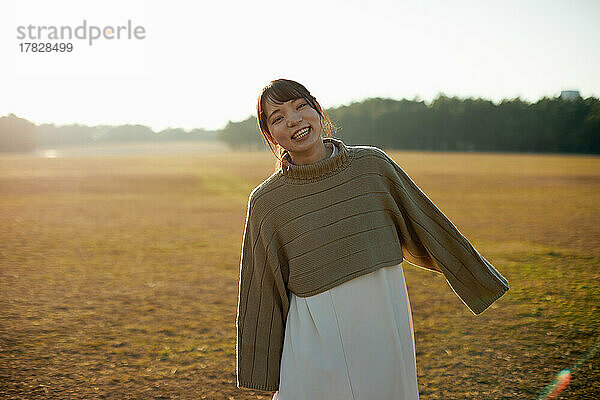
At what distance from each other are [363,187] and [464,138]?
60.6 meters

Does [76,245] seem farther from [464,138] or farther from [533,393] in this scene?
[464,138]

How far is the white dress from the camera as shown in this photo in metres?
2.06

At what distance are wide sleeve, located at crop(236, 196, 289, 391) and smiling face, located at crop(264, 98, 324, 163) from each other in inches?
11.9

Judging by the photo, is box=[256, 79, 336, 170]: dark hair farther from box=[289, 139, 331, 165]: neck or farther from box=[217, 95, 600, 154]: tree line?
box=[217, 95, 600, 154]: tree line

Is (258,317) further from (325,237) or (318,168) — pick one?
(318,168)

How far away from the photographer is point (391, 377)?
2.11 meters

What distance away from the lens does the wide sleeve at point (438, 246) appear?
2.18m

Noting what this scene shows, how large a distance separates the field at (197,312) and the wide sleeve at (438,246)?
6.60ft

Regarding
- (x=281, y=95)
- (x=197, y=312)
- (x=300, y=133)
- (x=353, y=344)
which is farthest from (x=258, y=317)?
(x=197, y=312)

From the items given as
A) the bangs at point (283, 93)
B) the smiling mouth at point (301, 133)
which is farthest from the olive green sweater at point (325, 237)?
the bangs at point (283, 93)

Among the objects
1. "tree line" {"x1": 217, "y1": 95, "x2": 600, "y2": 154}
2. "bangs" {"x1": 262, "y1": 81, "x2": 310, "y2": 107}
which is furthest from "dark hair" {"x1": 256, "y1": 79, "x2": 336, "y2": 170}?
"tree line" {"x1": 217, "y1": 95, "x2": 600, "y2": 154}

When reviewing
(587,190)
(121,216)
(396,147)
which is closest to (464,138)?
(396,147)

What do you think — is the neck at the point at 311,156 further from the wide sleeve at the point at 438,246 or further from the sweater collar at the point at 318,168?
the wide sleeve at the point at 438,246

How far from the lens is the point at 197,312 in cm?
644
